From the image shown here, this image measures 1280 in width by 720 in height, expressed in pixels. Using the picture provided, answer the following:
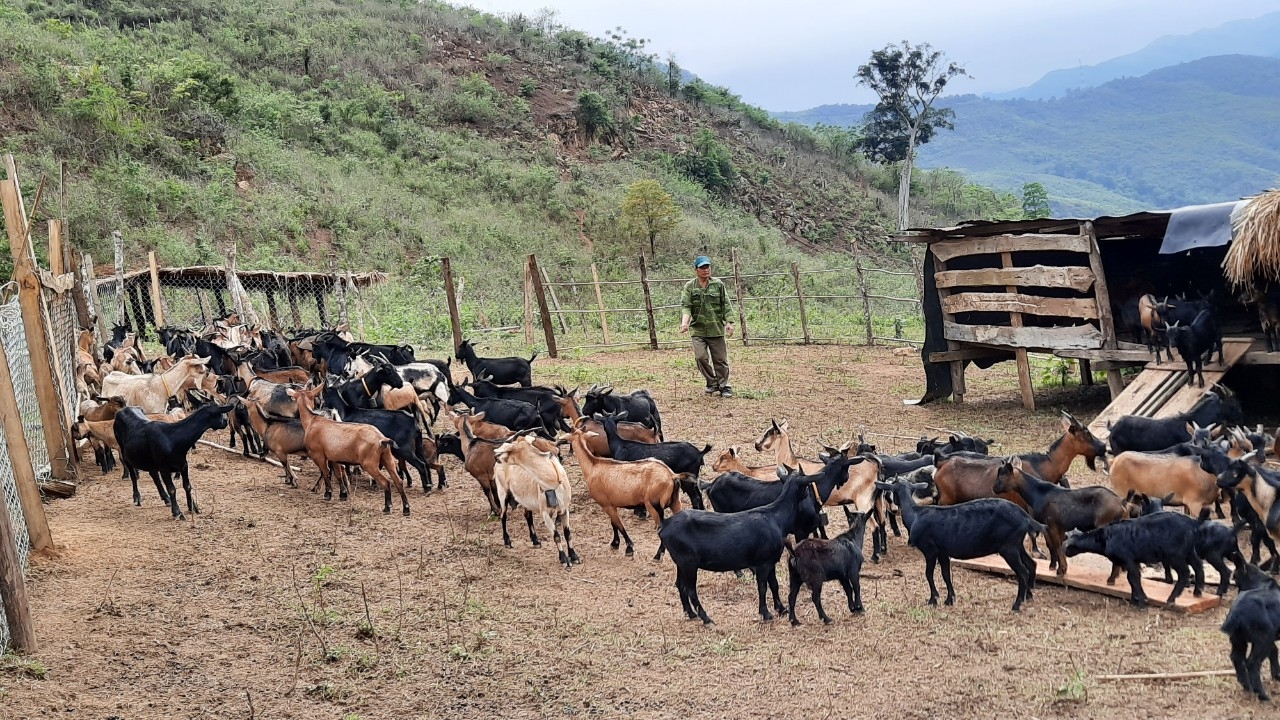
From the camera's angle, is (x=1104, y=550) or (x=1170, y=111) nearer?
(x=1104, y=550)

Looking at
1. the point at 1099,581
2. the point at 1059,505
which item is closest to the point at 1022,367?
the point at 1059,505

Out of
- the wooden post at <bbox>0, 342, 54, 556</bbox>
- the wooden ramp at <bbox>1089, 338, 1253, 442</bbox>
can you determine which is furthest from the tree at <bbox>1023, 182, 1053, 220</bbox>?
the wooden post at <bbox>0, 342, 54, 556</bbox>

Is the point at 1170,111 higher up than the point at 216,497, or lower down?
higher up

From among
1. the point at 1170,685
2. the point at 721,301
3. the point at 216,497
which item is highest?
the point at 721,301

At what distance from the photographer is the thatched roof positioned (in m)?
10.6

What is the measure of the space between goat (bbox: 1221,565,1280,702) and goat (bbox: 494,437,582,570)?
174 inches

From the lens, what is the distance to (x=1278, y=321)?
1120cm

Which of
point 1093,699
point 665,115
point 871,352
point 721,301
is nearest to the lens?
point 1093,699

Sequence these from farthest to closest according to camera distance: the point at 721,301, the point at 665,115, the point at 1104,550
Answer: the point at 665,115 < the point at 721,301 < the point at 1104,550

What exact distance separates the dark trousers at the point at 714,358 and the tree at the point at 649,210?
21.3 m

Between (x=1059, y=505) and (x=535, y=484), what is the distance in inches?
149

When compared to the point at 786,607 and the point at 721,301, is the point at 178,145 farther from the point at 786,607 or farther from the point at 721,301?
the point at 786,607

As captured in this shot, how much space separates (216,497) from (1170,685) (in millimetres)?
7927

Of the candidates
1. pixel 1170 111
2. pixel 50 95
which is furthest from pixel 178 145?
pixel 1170 111
